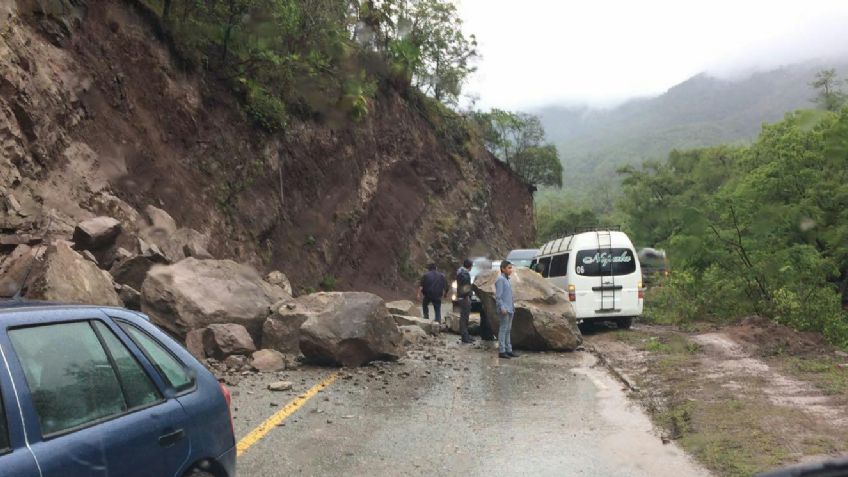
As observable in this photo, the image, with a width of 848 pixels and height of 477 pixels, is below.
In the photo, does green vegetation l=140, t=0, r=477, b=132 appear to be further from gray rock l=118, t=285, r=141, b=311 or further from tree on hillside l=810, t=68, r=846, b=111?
tree on hillside l=810, t=68, r=846, b=111

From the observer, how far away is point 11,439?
251cm

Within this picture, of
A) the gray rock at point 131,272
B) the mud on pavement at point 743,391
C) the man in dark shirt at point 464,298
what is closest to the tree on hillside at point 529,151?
the man in dark shirt at point 464,298

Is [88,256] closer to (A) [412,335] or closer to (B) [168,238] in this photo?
(B) [168,238]

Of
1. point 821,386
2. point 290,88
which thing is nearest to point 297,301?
point 821,386

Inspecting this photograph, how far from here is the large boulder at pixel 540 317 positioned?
1366cm

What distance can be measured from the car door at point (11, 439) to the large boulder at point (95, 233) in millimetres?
10161

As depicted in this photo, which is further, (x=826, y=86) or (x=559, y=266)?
(x=826, y=86)

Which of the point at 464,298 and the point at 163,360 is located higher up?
the point at 163,360

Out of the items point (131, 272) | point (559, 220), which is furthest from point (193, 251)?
point (559, 220)

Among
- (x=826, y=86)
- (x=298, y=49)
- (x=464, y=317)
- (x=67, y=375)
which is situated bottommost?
(x=464, y=317)

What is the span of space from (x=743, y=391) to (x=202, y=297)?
853 centimetres

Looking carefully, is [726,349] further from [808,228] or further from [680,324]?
[808,228]

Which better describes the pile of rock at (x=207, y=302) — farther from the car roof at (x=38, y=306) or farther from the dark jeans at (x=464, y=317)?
the car roof at (x=38, y=306)

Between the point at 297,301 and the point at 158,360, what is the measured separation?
29.8 feet
